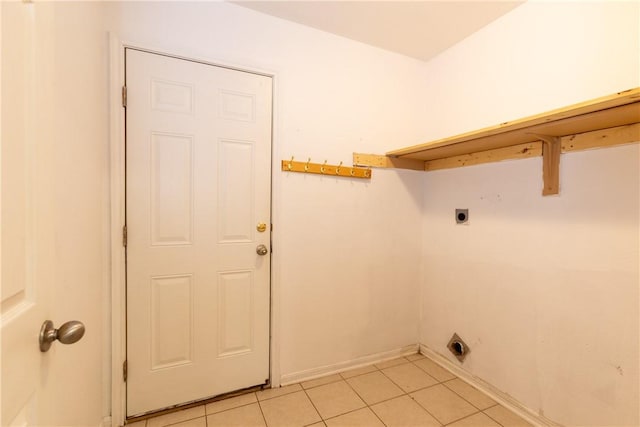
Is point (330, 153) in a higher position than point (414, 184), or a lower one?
higher

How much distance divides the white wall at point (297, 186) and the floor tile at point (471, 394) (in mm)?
481

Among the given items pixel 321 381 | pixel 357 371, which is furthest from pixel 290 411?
pixel 357 371

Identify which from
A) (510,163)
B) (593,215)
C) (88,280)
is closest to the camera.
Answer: (88,280)

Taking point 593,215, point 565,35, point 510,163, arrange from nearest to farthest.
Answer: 1. point 593,215
2. point 565,35
3. point 510,163

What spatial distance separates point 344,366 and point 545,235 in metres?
1.62

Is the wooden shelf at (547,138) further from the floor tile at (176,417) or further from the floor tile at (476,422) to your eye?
the floor tile at (176,417)

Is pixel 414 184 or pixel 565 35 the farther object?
pixel 414 184

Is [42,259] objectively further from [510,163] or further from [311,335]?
[510,163]

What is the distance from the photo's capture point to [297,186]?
79.1 inches

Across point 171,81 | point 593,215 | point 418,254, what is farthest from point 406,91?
point 171,81

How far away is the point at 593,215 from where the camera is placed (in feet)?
4.77

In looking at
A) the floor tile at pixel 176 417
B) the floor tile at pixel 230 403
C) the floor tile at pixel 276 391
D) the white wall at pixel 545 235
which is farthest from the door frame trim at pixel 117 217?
the white wall at pixel 545 235

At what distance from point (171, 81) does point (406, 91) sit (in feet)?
5.85

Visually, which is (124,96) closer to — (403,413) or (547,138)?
(547,138)
